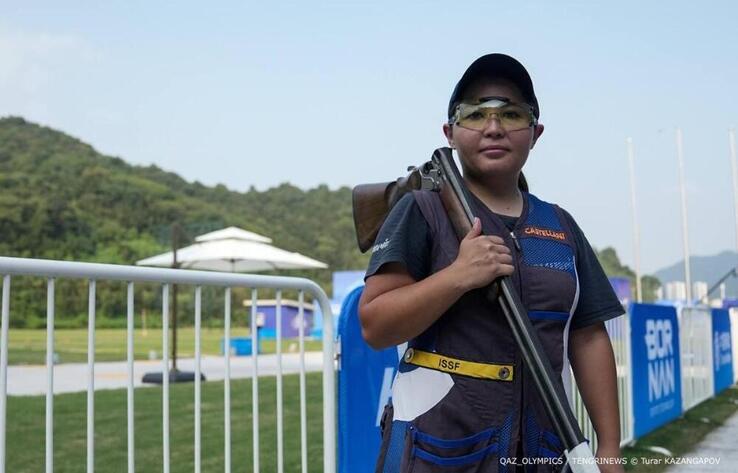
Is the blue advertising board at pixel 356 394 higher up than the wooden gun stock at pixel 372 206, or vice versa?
the wooden gun stock at pixel 372 206

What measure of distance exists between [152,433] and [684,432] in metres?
4.68

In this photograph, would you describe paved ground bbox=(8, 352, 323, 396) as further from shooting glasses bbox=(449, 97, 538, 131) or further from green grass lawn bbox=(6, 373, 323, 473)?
shooting glasses bbox=(449, 97, 538, 131)

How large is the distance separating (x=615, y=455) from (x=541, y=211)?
1.69 feet

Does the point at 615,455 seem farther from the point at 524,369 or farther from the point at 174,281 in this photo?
the point at 174,281

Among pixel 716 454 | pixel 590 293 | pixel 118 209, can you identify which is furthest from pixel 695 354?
pixel 118 209

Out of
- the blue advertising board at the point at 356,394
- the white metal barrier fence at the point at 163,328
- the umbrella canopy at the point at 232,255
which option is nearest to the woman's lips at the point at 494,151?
the white metal barrier fence at the point at 163,328

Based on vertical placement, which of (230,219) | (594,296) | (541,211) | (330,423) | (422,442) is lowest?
(330,423)

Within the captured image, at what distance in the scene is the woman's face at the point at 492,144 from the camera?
1.70 m

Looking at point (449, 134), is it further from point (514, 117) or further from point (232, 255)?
point (232, 255)

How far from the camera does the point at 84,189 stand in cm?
5378

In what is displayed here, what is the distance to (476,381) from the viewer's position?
1.58 metres

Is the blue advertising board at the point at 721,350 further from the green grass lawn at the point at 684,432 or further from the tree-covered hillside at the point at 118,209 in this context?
the tree-covered hillside at the point at 118,209

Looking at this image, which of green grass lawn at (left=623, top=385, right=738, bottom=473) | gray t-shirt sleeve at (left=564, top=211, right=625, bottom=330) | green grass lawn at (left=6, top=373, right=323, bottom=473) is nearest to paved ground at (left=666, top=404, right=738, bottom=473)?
green grass lawn at (left=623, top=385, right=738, bottom=473)

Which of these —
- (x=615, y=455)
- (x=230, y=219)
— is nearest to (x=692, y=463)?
(x=615, y=455)
